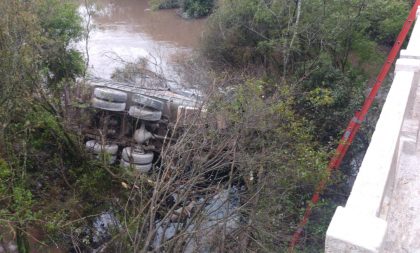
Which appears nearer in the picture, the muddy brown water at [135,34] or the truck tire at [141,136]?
the truck tire at [141,136]

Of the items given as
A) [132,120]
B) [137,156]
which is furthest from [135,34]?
[137,156]

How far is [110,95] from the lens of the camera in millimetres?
9586

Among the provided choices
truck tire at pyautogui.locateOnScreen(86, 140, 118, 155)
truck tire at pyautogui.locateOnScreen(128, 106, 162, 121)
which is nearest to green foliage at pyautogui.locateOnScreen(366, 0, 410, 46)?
truck tire at pyautogui.locateOnScreen(128, 106, 162, 121)

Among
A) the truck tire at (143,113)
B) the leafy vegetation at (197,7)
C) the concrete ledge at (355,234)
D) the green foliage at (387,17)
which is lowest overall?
the truck tire at (143,113)

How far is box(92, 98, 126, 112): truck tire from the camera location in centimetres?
964

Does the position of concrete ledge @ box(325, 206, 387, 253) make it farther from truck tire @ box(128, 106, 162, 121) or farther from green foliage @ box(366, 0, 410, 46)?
green foliage @ box(366, 0, 410, 46)

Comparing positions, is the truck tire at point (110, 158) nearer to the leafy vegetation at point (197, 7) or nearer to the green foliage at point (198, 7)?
the leafy vegetation at point (197, 7)

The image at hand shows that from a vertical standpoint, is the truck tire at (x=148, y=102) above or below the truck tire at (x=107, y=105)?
above

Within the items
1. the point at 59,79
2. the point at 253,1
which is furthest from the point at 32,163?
the point at 253,1

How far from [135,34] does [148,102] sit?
12101 mm

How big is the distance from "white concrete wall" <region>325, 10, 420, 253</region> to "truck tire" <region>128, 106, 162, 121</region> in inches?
238

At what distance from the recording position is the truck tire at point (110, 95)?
9586 millimetres

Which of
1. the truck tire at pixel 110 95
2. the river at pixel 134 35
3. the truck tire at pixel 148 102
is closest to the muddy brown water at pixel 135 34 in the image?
the river at pixel 134 35

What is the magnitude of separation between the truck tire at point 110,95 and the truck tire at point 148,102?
278 millimetres
